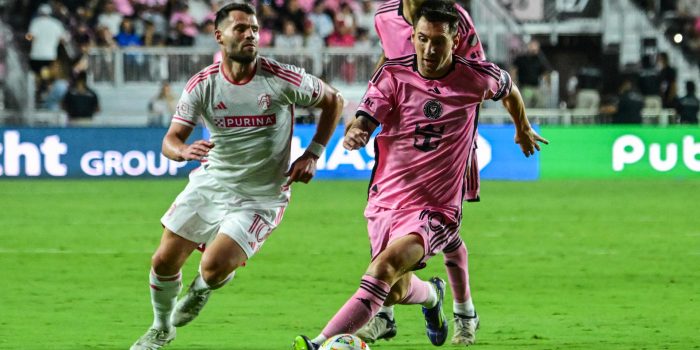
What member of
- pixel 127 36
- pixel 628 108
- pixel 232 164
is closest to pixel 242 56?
pixel 232 164

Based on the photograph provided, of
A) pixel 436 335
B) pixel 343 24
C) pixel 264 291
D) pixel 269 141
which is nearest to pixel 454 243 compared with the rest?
pixel 436 335

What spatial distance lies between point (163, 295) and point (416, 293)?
1432mm

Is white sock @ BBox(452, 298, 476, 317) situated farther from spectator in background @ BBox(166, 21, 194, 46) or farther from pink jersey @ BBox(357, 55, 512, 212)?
spectator in background @ BBox(166, 21, 194, 46)

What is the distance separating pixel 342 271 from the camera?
1111 cm

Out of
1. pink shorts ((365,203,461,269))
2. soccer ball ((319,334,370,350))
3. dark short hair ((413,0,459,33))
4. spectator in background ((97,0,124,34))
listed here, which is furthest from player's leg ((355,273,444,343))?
spectator in background ((97,0,124,34))

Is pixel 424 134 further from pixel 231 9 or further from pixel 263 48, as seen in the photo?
pixel 263 48

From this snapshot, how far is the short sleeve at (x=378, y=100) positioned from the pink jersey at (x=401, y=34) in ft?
3.07

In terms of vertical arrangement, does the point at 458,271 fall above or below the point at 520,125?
below

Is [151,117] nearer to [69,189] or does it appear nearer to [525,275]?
[69,189]

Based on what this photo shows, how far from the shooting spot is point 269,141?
7.74m

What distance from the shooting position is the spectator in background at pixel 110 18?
78.3ft

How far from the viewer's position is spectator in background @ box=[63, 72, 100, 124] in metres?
21.5

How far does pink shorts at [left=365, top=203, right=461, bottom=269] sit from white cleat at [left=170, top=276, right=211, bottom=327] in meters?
1.16

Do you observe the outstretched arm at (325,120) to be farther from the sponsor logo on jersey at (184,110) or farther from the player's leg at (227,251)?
the sponsor logo on jersey at (184,110)
